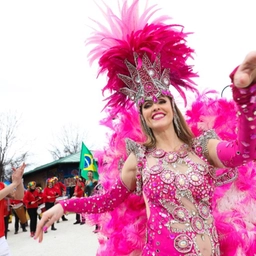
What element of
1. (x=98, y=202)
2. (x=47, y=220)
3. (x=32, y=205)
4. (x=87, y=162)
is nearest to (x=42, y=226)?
(x=47, y=220)

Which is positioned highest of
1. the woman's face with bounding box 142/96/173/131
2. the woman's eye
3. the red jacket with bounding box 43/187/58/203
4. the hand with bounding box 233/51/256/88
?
the hand with bounding box 233/51/256/88

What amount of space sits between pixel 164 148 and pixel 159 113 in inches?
8.2

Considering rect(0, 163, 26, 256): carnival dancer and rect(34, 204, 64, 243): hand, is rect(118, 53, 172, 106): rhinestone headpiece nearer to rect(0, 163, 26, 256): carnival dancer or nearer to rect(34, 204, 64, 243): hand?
rect(34, 204, 64, 243): hand

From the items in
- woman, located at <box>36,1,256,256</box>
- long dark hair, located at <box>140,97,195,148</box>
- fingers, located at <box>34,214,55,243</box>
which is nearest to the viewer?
woman, located at <box>36,1,256,256</box>

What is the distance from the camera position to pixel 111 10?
2223 mm

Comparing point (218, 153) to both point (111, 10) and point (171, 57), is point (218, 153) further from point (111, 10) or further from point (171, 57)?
point (111, 10)

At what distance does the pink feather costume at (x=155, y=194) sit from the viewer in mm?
1748

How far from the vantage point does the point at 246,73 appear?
129 centimetres

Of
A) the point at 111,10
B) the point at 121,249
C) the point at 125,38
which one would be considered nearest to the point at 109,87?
the point at 125,38

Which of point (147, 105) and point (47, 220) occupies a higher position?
point (147, 105)

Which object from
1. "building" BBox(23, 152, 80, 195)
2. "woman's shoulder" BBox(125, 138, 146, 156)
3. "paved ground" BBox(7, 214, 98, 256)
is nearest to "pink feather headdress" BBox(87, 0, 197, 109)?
"woman's shoulder" BBox(125, 138, 146, 156)

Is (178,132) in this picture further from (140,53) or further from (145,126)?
(140,53)

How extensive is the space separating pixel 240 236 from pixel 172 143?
0.73m

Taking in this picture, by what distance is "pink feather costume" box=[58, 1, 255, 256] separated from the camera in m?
1.75
